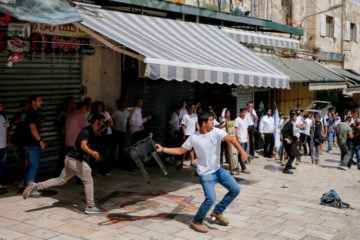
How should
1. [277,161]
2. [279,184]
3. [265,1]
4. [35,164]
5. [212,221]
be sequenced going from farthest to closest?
[265,1], [277,161], [279,184], [35,164], [212,221]

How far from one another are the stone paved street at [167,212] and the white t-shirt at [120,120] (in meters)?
1.07

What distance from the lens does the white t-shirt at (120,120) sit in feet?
35.0

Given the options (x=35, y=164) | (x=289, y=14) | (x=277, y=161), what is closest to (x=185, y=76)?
(x=35, y=164)

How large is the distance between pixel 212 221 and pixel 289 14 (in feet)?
59.2

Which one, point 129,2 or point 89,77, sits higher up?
point 129,2

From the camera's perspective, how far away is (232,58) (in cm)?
1027

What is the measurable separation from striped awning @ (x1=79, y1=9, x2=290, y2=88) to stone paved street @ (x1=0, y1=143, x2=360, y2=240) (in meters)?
2.30

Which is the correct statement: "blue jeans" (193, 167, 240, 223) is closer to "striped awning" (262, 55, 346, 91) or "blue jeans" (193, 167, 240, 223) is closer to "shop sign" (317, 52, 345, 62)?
"striped awning" (262, 55, 346, 91)

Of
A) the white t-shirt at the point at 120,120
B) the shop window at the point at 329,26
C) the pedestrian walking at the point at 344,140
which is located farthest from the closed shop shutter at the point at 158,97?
the shop window at the point at 329,26

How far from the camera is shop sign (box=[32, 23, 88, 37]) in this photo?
906 cm

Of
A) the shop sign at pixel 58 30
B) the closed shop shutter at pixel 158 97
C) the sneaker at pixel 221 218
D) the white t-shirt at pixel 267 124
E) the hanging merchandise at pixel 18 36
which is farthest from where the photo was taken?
the white t-shirt at pixel 267 124

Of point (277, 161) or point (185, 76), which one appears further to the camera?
point (277, 161)

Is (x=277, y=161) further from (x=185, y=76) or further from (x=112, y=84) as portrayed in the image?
(x=185, y=76)

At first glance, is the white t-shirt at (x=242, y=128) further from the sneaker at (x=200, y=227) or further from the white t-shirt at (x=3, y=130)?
the white t-shirt at (x=3, y=130)
